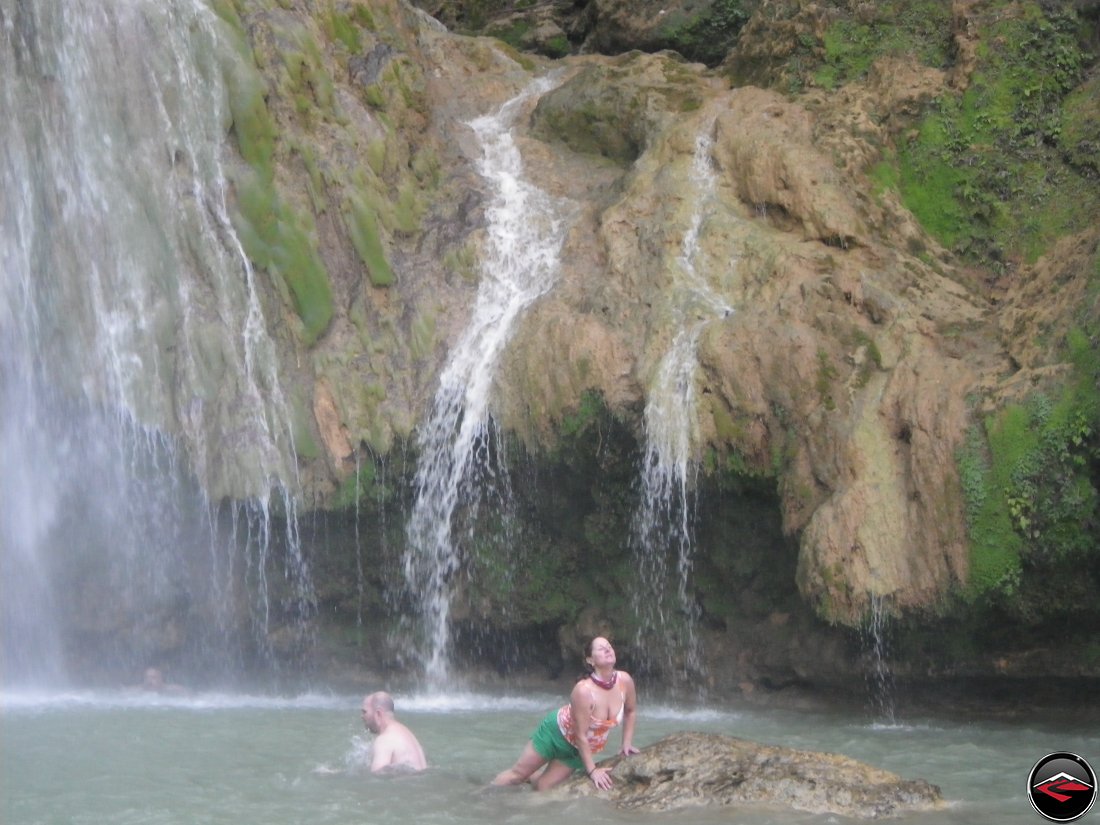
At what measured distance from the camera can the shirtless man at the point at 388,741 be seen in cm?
1034

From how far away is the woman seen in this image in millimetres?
9102

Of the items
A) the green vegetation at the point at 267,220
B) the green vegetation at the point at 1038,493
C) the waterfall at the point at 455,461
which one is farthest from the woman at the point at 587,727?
the green vegetation at the point at 267,220

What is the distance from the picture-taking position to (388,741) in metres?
10.4

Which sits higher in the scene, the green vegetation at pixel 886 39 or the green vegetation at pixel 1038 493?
the green vegetation at pixel 886 39

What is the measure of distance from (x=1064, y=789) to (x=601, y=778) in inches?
118

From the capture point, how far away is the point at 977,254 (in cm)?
1641

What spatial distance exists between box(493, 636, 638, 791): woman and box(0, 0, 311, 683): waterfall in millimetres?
7113

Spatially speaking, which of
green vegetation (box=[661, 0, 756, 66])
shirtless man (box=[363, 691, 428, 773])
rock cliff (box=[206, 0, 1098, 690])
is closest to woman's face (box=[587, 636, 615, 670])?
shirtless man (box=[363, 691, 428, 773])

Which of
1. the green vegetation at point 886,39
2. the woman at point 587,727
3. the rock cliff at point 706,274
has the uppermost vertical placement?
the green vegetation at point 886,39

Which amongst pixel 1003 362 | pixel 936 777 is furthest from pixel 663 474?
pixel 936 777

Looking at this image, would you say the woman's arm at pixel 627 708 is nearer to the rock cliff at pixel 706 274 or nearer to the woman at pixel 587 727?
the woman at pixel 587 727

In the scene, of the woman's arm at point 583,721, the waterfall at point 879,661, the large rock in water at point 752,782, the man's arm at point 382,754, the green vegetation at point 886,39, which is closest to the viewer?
the large rock in water at point 752,782

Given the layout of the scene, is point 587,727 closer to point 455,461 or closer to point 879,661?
point 879,661

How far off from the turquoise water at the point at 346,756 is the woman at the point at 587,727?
0.22 meters
